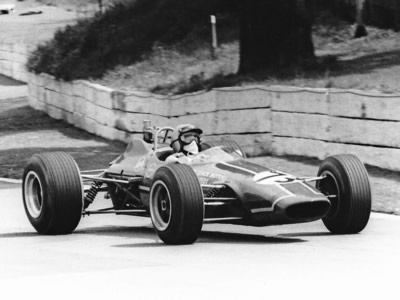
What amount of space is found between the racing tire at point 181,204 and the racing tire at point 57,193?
3.91 ft

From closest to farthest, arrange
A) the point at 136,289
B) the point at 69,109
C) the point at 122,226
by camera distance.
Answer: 1. the point at 136,289
2. the point at 122,226
3. the point at 69,109

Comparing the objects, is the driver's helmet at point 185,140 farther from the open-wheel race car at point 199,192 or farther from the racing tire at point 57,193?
the racing tire at point 57,193

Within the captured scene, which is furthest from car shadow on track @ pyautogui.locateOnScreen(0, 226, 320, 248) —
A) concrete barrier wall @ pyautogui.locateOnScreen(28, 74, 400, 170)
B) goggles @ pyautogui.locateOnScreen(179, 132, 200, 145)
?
concrete barrier wall @ pyautogui.locateOnScreen(28, 74, 400, 170)

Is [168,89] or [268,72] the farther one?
[168,89]

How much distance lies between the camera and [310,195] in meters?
11.6

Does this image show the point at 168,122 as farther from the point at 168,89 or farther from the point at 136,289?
the point at 136,289

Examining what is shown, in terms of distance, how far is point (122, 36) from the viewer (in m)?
31.9

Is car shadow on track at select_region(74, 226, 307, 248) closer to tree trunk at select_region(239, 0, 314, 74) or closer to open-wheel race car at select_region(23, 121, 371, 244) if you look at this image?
open-wheel race car at select_region(23, 121, 371, 244)

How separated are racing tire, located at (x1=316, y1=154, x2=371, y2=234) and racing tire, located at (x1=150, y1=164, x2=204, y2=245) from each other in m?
1.52

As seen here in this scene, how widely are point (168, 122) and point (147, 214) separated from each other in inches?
381

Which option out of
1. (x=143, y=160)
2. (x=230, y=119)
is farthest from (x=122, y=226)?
(x=230, y=119)

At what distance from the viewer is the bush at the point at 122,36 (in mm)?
30156

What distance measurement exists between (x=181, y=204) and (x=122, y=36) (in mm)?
20877

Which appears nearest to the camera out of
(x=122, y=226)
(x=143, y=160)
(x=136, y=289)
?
(x=136, y=289)
